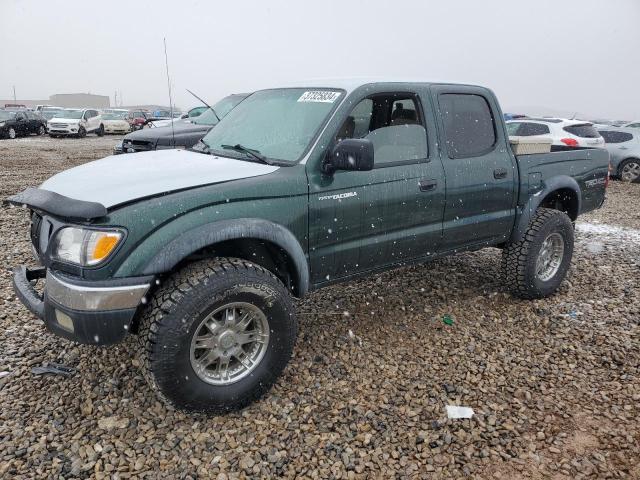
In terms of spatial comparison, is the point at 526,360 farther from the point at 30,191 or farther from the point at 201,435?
the point at 30,191

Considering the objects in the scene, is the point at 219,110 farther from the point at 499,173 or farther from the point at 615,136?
the point at 615,136

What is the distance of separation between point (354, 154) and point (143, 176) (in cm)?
123

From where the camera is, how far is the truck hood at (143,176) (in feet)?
8.45

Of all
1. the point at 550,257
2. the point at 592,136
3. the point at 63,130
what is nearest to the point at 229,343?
the point at 550,257

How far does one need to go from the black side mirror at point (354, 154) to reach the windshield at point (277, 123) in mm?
280

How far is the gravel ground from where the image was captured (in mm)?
2494

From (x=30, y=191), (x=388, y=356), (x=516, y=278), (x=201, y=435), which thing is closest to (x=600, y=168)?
(x=516, y=278)

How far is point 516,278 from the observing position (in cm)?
437

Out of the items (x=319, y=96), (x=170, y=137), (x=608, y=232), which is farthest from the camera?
(x=170, y=137)

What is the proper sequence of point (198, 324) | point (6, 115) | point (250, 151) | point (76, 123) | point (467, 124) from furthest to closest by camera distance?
point (76, 123), point (6, 115), point (467, 124), point (250, 151), point (198, 324)

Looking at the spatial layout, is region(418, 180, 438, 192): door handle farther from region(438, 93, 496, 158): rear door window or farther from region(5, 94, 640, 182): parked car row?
region(5, 94, 640, 182): parked car row

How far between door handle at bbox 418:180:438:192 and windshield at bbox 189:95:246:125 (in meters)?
6.92

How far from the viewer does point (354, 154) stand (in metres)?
2.87

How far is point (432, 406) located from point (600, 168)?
3.34 metres
